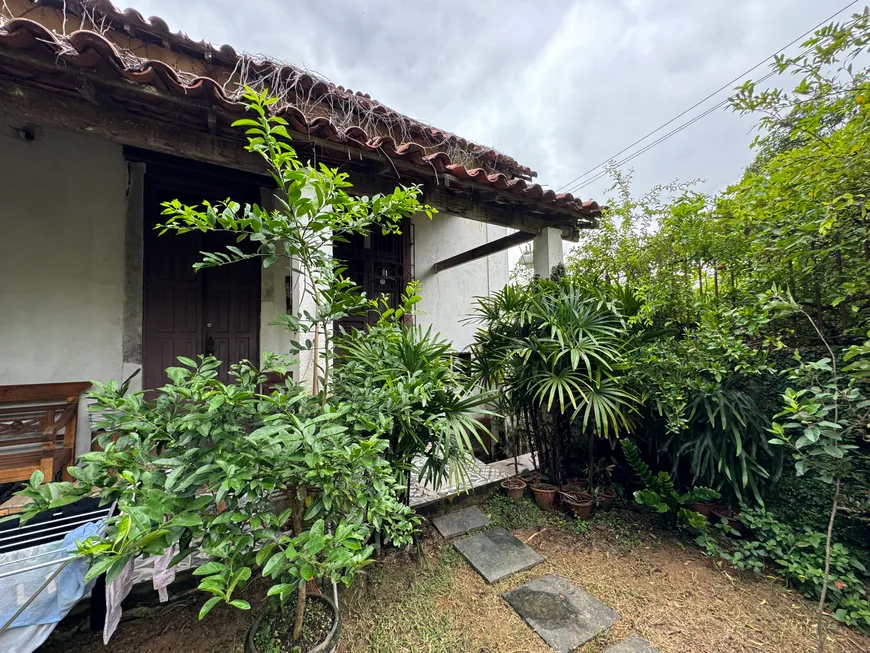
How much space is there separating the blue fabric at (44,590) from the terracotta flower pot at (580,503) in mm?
3012

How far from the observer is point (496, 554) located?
2383 millimetres

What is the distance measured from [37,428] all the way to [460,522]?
324 centimetres

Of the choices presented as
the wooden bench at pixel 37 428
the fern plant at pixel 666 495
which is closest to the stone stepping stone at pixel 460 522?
the fern plant at pixel 666 495

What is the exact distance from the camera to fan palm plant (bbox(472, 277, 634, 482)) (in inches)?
99.7

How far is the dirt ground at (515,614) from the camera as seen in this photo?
1.71 m

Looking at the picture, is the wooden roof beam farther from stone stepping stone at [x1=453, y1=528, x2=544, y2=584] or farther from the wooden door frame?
stone stepping stone at [x1=453, y1=528, x2=544, y2=584]

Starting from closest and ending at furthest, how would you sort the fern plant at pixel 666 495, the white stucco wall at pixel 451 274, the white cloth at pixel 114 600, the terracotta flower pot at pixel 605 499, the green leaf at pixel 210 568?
1. the green leaf at pixel 210 568
2. the white cloth at pixel 114 600
3. the fern plant at pixel 666 495
4. the terracotta flower pot at pixel 605 499
5. the white stucco wall at pixel 451 274

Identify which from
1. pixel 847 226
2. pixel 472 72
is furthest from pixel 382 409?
pixel 472 72

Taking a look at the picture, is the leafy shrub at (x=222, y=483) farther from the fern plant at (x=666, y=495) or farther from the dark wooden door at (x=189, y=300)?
the dark wooden door at (x=189, y=300)

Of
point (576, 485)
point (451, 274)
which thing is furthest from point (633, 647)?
point (451, 274)

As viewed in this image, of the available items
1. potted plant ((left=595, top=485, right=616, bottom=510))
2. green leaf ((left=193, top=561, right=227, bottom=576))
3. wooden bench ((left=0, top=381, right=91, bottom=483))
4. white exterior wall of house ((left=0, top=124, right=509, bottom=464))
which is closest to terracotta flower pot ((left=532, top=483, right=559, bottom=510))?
potted plant ((left=595, top=485, right=616, bottom=510))

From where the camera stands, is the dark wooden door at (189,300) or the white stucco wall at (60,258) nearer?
the white stucco wall at (60,258)

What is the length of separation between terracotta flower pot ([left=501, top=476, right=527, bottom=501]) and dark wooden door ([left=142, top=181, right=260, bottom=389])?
3036 mm

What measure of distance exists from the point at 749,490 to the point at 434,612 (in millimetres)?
2401
